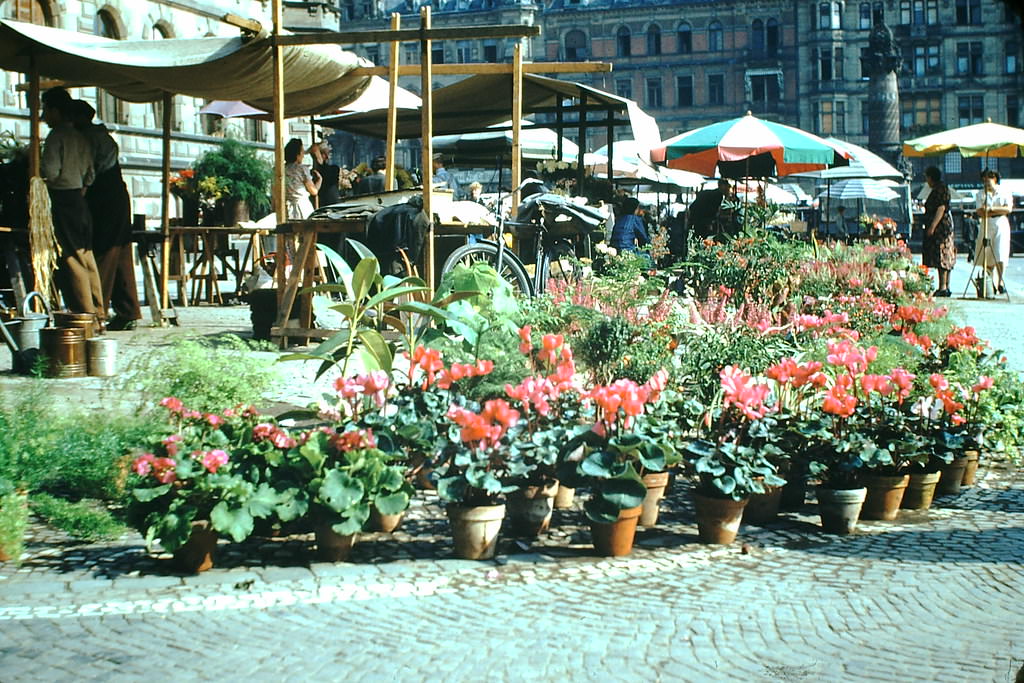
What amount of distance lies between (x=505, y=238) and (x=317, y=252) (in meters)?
1.60

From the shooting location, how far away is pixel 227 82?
37.0ft

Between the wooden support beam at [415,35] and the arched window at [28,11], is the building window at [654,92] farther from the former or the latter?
the wooden support beam at [415,35]

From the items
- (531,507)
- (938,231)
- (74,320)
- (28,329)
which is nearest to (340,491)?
(531,507)

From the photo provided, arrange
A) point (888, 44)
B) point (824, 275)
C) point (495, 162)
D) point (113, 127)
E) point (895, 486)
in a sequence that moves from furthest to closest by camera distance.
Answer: point (888, 44) < point (113, 127) < point (495, 162) < point (824, 275) < point (895, 486)

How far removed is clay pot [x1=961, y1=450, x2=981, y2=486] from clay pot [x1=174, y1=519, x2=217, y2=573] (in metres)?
3.71

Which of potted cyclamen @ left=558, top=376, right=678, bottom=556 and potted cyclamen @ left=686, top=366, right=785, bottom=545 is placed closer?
potted cyclamen @ left=558, top=376, right=678, bottom=556

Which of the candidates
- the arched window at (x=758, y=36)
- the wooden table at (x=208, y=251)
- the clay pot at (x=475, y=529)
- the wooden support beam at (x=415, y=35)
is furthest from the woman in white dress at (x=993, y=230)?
the arched window at (x=758, y=36)

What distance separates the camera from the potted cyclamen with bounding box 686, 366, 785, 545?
17.0 feet

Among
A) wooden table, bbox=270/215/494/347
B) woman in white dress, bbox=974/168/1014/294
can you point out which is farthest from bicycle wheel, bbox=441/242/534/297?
woman in white dress, bbox=974/168/1014/294

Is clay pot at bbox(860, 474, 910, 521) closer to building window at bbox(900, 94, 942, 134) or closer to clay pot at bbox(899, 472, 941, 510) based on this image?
clay pot at bbox(899, 472, 941, 510)

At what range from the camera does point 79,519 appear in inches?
201

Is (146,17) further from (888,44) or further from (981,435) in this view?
(888,44)

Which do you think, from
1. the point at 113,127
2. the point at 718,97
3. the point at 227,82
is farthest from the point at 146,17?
the point at 718,97

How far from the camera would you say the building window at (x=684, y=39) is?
303ft
